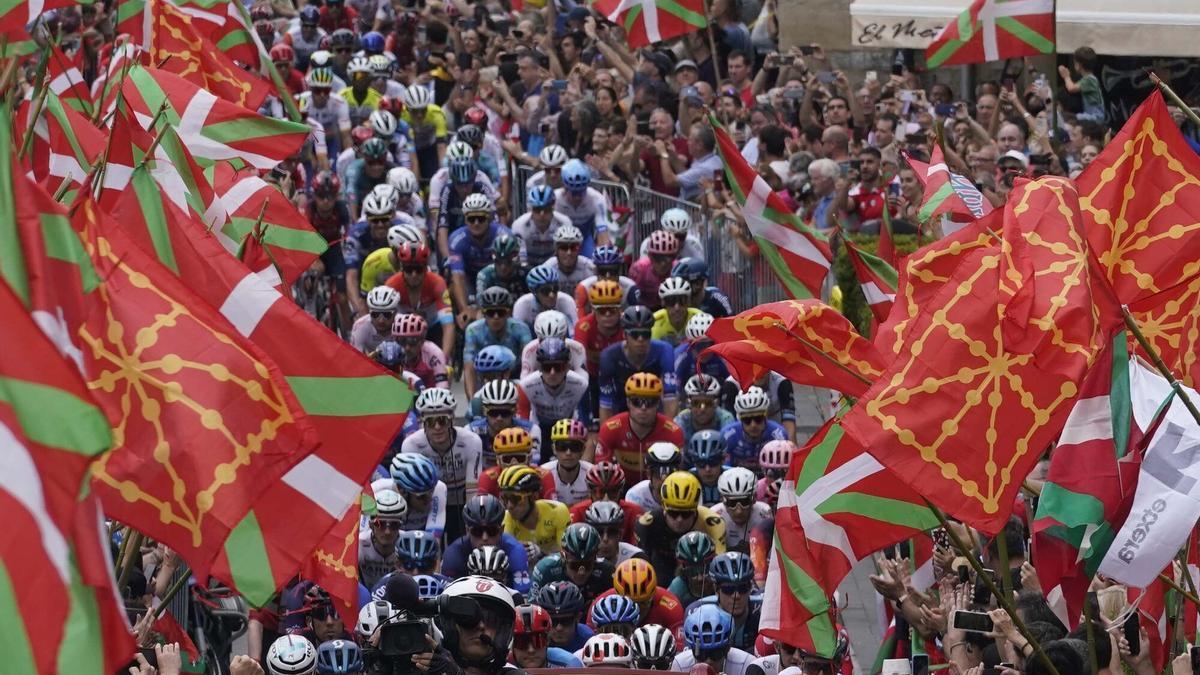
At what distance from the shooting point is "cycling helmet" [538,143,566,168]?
76.1ft

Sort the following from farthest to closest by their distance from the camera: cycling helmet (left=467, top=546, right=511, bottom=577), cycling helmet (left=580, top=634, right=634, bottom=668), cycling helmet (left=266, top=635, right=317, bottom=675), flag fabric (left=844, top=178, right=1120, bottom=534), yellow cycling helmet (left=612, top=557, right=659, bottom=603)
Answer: cycling helmet (left=467, top=546, right=511, bottom=577) < yellow cycling helmet (left=612, top=557, right=659, bottom=603) < cycling helmet (left=580, top=634, right=634, bottom=668) < cycling helmet (left=266, top=635, right=317, bottom=675) < flag fabric (left=844, top=178, right=1120, bottom=534)

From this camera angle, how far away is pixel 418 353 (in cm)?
1959

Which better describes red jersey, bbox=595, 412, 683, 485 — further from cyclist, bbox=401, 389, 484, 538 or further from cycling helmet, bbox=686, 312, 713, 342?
cycling helmet, bbox=686, 312, 713, 342

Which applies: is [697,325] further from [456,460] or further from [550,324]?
[456,460]

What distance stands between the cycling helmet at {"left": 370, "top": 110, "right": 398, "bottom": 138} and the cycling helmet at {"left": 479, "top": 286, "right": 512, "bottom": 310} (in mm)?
5462

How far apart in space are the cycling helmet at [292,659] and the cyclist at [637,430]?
5236 mm

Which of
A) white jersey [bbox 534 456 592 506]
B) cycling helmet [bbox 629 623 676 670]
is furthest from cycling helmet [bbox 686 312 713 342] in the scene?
cycling helmet [bbox 629 623 676 670]

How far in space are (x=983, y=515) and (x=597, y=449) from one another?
332 inches

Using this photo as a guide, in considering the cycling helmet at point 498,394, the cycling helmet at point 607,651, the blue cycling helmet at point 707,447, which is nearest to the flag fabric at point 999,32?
the blue cycling helmet at point 707,447

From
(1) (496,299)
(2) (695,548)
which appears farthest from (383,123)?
(2) (695,548)

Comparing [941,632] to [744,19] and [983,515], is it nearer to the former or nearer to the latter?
[983,515]

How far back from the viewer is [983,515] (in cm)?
980

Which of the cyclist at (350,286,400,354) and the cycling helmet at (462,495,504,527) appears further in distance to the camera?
the cyclist at (350,286,400,354)

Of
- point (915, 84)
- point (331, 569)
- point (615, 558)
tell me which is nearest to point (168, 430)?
point (331, 569)
